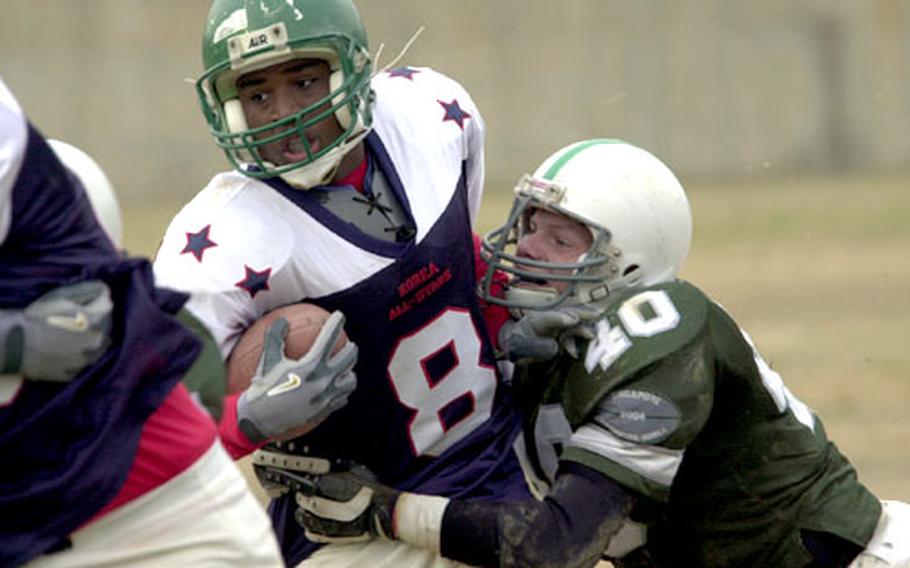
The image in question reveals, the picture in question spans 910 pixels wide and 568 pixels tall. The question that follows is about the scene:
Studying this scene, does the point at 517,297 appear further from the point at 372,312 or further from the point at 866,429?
the point at 866,429

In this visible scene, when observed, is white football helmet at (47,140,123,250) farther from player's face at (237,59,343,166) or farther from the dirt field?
the dirt field

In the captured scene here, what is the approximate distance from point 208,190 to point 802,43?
65.5ft

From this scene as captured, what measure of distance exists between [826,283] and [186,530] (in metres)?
12.2

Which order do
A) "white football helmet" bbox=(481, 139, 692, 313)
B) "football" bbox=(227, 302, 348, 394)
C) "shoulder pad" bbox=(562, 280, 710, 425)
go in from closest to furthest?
"football" bbox=(227, 302, 348, 394)
"shoulder pad" bbox=(562, 280, 710, 425)
"white football helmet" bbox=(481, 139, 692, 313)

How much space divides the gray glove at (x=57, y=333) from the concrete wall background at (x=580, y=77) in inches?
790

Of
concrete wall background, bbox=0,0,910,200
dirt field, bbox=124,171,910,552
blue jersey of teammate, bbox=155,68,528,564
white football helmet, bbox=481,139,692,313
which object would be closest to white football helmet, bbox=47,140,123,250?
blue jersey of teammate, bbox=155,68,528,564

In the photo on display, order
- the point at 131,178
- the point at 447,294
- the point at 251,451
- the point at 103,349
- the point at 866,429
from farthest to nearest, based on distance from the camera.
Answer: the point at 131,178 < the point at 866,429 < the point at 447,294 < the point at 251,451 < the point at 103,349

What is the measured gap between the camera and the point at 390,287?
4723mm

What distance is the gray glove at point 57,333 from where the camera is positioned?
10.8ft

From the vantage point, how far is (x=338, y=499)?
4.69m

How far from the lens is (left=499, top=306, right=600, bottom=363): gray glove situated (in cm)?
471

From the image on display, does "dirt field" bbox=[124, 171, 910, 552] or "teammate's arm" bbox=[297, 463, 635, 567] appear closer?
"teammate's arm" bbox=[297, 463, 635, 567]

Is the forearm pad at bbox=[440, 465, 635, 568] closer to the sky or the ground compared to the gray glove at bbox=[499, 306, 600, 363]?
closer to the ground

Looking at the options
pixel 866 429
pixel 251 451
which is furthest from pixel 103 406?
pixel 866 429
